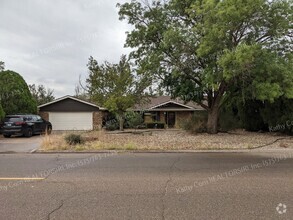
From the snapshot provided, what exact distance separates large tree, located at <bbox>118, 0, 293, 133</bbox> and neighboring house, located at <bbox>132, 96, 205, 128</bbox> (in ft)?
45.5

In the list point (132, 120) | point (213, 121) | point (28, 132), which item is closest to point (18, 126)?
point (28, 132)

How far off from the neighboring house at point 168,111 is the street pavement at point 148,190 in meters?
25.6

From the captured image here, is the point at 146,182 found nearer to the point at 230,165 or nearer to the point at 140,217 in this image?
the point at 140,217

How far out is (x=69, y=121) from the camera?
32438 millimetres

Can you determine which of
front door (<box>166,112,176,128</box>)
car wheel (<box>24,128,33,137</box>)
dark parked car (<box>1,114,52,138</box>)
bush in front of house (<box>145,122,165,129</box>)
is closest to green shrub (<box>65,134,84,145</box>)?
dark parked car (<box>1,114,52,138</box>)

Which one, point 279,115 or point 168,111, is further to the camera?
point 168,111

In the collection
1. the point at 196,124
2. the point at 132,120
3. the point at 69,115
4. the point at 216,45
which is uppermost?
the point at 216,45

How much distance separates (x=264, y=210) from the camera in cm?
512

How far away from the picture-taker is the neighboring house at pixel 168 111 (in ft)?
118

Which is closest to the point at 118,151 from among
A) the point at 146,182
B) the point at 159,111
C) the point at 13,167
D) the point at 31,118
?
the point at 13,167

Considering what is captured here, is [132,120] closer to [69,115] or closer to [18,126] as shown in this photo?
[69,115]

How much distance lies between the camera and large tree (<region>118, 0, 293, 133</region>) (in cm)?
1551

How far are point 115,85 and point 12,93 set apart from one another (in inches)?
329

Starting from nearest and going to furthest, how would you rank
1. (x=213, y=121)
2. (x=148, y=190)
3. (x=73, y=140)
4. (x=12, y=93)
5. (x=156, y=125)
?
(x=148, y=190)
(x=73, y=140)
(x=213, y=121)
(x=12, y=93)
(x=156, y=125)
